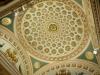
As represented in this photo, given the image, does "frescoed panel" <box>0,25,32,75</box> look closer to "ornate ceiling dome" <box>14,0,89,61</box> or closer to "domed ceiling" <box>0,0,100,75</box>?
"domed ceiling" <box>0,0,100,75</box>

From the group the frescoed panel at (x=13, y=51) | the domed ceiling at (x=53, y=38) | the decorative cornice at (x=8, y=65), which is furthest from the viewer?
the domed ceiling at (x=53, y=38)

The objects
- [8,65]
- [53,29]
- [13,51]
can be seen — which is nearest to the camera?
[8,65]

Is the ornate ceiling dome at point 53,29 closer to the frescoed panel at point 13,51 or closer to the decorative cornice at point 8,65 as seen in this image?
the frescoed panel at point 13,51

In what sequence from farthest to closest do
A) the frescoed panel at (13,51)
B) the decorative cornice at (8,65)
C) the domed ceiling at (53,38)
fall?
the domed ceiling at (53,38) < the frescoed panel at (13,51) < the decorative cornice at (8,65)

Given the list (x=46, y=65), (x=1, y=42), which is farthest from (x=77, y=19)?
(x=1, y=42)

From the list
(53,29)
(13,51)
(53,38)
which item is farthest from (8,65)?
(53,29)

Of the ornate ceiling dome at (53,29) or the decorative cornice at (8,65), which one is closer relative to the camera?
the decorative cornice at (8,65)

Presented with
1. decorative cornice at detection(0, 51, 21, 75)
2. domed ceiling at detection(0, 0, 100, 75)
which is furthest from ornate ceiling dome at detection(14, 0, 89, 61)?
decorative cornice at detection(0, 51, 21, 75)

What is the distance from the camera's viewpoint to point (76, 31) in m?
15.3

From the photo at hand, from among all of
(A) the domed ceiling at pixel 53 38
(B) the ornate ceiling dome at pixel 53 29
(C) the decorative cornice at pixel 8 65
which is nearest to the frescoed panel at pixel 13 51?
(A) the domed ceiling at pixel 53 38

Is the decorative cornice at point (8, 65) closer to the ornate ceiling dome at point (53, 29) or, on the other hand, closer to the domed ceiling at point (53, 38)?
the domed ceiling at point (53, 38)

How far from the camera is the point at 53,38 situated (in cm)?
1565

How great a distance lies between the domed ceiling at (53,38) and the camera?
576 inches

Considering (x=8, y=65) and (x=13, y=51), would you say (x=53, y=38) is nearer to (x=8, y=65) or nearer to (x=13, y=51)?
(x=13, y=51)
